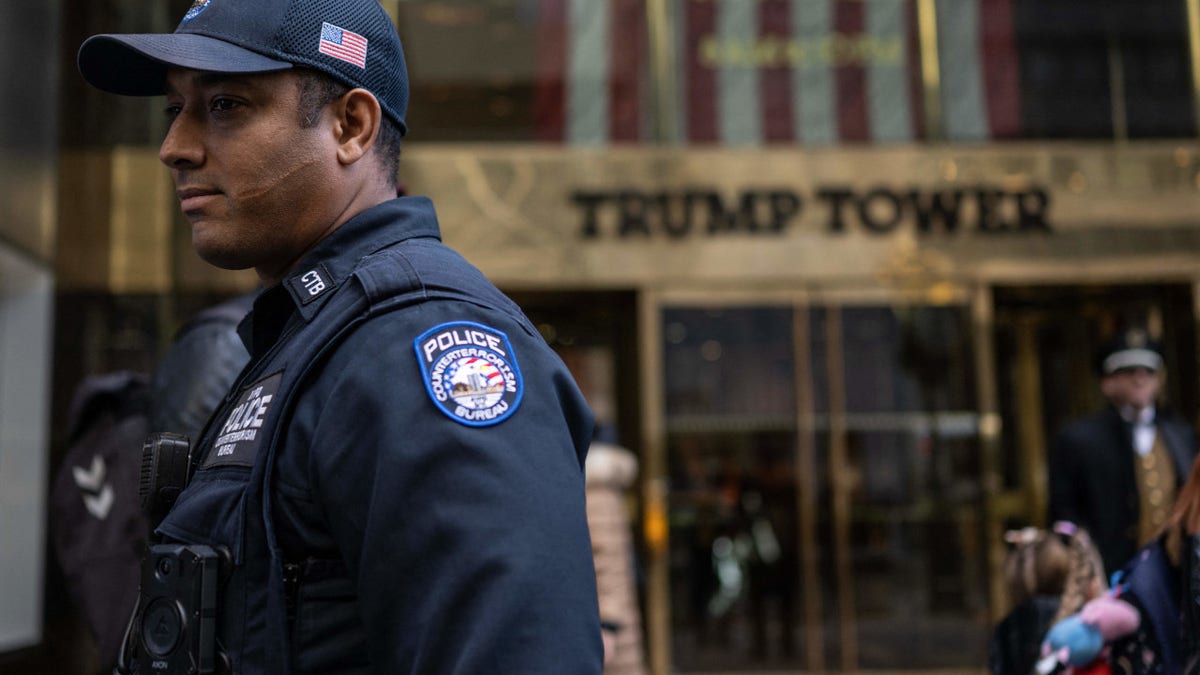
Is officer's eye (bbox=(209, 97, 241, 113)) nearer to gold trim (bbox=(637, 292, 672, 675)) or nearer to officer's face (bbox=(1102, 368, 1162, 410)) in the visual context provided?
officer's face (bbox=(1102, 368, 1162, 410))

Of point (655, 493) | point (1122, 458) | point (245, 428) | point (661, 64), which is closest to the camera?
point (245, 428)

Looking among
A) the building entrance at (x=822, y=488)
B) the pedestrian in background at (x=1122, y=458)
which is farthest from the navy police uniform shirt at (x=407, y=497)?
the building entrance at (x=822, y=488)

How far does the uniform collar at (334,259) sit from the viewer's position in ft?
4.84

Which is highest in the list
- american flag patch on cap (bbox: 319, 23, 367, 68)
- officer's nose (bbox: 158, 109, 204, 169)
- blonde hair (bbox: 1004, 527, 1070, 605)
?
american flag patch on cap (bbox: 319, 23, 367, 68)

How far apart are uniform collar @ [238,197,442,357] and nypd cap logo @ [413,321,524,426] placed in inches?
9.0

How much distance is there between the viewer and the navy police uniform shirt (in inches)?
45.7

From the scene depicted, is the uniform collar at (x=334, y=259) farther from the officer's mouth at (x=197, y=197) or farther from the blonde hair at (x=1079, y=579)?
the blonde hair at (x=1079, y=579)

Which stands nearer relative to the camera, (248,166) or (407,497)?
(407,497)

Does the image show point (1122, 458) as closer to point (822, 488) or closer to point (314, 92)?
point (822, 488)

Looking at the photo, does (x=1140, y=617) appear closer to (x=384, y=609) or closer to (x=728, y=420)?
(x=384, y=609)

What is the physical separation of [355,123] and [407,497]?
0.57 m

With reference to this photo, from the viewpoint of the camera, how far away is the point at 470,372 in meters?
1.23

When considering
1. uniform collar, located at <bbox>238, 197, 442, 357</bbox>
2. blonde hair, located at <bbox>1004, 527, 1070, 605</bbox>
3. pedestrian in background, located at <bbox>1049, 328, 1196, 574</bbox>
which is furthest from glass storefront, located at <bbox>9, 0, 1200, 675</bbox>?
uniform collar, located at <bbox>238, 197, 442, 357</bbox>

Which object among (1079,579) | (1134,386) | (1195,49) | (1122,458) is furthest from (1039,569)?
(1195,49)
